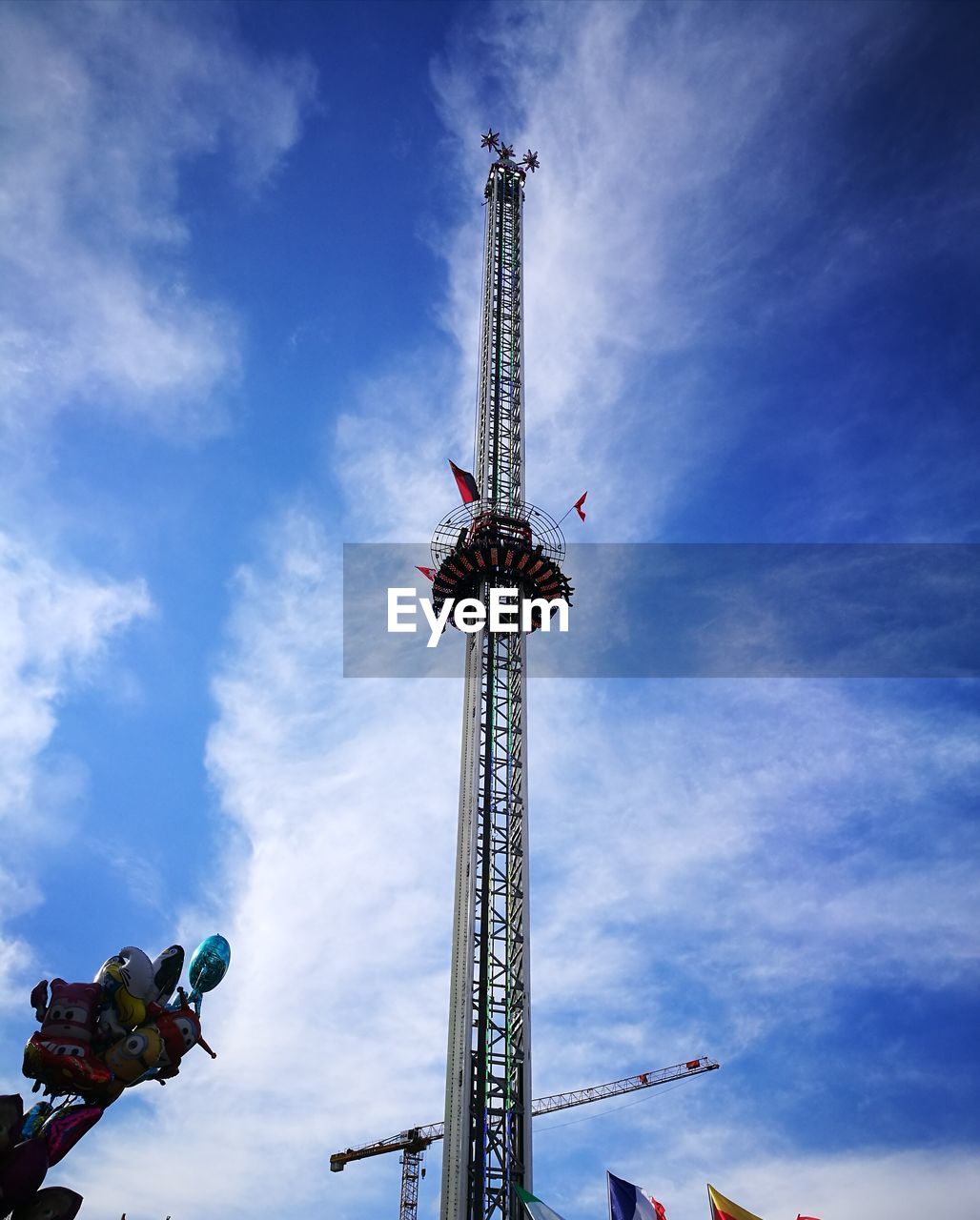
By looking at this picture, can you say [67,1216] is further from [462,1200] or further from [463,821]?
[463,821]

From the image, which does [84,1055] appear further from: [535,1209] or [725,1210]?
[725,1210]

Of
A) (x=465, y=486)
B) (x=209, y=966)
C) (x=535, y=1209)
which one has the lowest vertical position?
(x=535, y=1209)

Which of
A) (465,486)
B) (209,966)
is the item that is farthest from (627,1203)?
(465,486)

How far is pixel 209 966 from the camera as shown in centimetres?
3706

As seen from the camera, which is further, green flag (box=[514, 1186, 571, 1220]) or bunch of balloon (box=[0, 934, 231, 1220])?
green flag (box=[514, 1186, 571, 1220])

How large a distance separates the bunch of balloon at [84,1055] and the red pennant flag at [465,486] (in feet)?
96.8

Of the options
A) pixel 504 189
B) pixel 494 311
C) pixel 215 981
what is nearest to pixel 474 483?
pixel 494 311

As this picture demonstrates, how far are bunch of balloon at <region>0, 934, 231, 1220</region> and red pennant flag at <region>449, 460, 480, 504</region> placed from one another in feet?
96.8

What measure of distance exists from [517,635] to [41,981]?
29141 millimetres

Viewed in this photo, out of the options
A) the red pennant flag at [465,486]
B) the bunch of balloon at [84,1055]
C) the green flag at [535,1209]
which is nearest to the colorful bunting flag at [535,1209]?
the green flag at [535,1209]

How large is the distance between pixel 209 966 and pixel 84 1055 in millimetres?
5788

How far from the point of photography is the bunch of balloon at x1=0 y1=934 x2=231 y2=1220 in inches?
1162

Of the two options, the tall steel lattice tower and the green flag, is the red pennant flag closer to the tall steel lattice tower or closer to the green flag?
the tall steel lattice tower

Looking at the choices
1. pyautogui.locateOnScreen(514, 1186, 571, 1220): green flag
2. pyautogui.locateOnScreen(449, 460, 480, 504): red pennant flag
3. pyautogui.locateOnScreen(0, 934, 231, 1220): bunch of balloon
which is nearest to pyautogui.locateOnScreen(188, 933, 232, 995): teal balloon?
pyautogui.locateOnScreen(0, 934, 231, 1220): bunch of balloon
